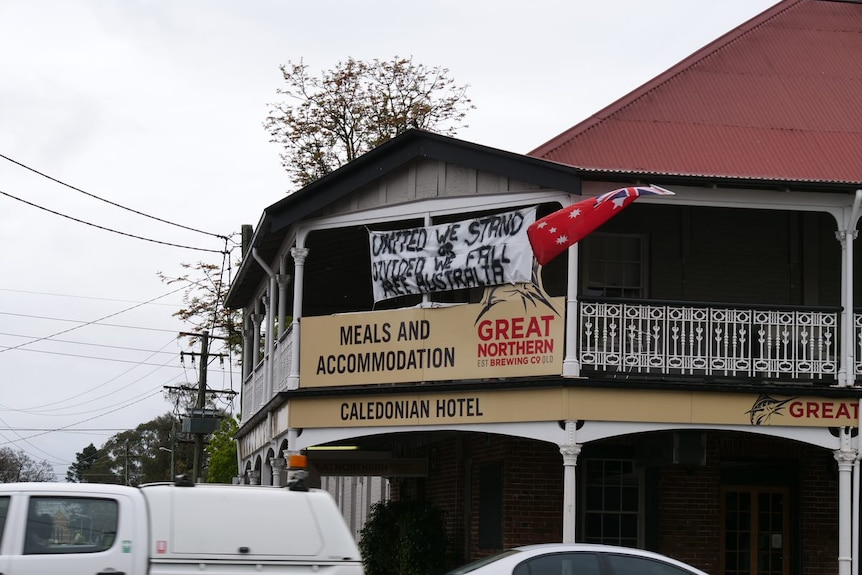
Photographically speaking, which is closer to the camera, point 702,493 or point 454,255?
point 454,255

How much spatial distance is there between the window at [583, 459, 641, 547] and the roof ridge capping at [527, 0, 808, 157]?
4715 mm

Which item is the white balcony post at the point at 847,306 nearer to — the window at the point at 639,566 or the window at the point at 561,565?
the window at the point at 639,566

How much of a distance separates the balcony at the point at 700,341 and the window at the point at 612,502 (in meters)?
2.74

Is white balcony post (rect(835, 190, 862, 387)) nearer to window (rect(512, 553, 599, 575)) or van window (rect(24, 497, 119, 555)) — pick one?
window (rect(512, 553, 599, 575))

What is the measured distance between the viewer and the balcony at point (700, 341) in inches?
667

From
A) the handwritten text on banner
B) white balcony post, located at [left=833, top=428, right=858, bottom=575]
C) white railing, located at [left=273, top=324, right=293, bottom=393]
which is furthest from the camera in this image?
white railing, located at [left=273, top=324, right=293, bottom=393]

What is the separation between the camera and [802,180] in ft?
55.7

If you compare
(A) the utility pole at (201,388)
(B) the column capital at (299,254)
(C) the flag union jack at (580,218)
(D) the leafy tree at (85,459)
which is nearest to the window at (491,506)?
(B) the column capital at (299,254)

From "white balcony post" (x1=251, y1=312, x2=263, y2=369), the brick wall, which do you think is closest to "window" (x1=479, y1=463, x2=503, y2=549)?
the brick wall

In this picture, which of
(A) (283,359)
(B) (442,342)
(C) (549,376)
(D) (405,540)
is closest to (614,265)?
(B) (442,342)

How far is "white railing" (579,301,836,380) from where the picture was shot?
667 inches

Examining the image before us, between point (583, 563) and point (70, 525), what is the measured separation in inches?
179

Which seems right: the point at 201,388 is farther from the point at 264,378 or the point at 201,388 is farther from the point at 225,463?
the point at 264,378

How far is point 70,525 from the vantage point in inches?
455
